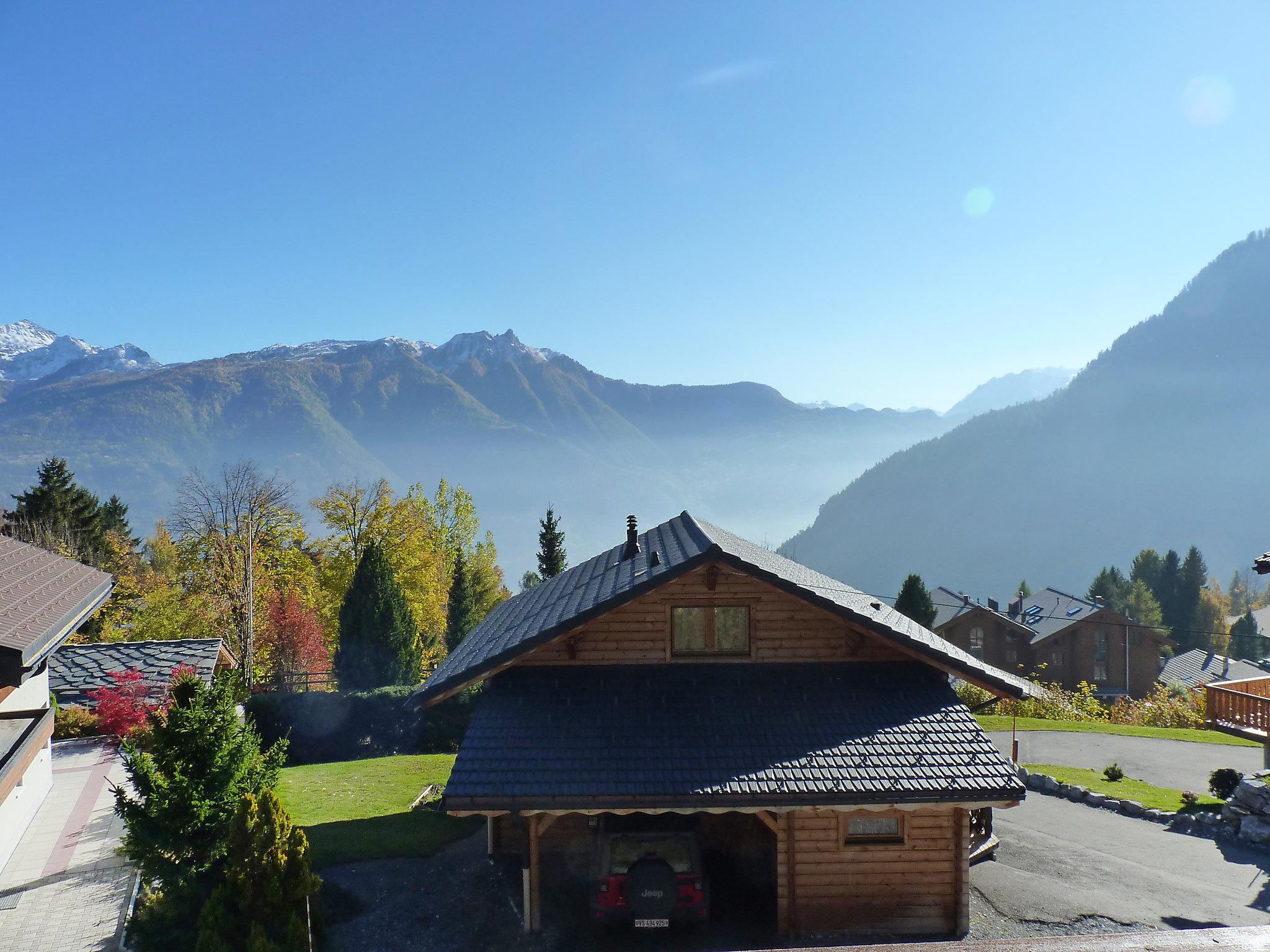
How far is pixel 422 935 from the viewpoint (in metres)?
11.5

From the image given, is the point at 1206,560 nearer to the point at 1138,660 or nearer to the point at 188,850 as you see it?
the point at 1138,660

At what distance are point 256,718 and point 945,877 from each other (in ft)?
77.7

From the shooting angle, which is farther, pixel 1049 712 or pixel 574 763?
pixel 1049 712

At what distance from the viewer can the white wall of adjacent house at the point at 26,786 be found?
13773 millimetres

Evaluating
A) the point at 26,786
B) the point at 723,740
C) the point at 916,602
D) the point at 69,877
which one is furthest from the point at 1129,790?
the point at 26,786

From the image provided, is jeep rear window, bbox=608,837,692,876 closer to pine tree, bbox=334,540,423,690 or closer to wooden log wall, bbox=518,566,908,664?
wooden log wall, bbox=518,566,908,664

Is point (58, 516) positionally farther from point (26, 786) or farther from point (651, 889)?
point (651, 889)

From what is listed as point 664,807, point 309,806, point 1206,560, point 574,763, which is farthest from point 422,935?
point 1206,560

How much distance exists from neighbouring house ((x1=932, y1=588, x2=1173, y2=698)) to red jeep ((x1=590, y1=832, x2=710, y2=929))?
51703 mm

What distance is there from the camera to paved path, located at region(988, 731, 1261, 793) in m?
22.5

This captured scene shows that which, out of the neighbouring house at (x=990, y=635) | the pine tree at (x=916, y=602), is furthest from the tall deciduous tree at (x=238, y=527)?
the neighbouring house at (x=990, y=635)

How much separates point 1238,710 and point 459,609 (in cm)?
3301

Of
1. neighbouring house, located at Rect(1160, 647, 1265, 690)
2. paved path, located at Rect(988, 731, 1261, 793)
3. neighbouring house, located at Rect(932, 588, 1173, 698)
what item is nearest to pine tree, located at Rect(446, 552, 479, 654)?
paved path, located at Rect(988, 731, 1261, 793)

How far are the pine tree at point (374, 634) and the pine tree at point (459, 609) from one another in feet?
20.2
